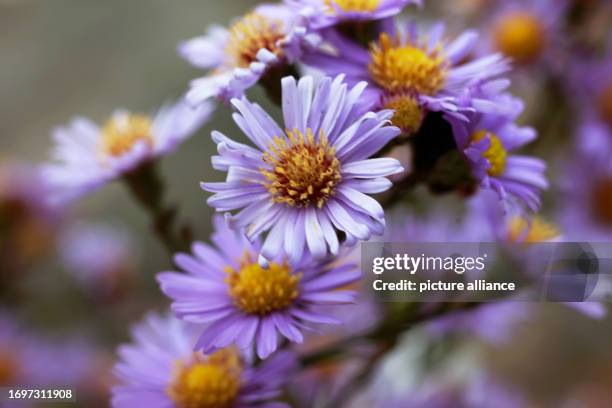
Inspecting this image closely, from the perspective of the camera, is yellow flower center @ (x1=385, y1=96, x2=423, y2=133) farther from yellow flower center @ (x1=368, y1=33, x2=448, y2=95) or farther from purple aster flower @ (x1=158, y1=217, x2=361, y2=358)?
purple aster flower @ (x1=158, y1=217, x2=361, y2=358)

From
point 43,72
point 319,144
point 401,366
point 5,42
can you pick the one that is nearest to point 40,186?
point 401,366

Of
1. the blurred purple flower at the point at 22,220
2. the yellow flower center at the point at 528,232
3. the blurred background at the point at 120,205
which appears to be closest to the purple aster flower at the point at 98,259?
the blurred background at the point at 120,205

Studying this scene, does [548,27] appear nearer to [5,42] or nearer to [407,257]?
[407,257]

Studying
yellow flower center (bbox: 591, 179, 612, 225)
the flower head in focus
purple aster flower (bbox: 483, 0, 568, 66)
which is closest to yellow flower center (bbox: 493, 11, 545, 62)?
purple aster flower (bbox: 483, 0, 568, 66)

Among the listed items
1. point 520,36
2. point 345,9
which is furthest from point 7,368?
point 520,36

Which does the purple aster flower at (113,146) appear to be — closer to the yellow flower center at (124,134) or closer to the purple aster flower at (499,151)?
the yellow flower center at (124,134)
